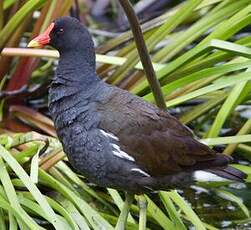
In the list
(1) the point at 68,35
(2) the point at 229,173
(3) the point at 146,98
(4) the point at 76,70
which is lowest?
(2) the point at 229,173

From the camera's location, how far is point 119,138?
269 cm

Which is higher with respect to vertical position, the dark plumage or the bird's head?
the bird's head

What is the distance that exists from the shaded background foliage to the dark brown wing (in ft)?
1.01

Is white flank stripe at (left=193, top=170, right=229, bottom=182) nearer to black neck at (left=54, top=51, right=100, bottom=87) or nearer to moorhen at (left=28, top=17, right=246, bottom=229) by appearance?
moorhen at (left=28, top=17, right=246, bottom=229)

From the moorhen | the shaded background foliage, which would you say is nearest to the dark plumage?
the moorhen

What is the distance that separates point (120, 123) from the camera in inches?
107

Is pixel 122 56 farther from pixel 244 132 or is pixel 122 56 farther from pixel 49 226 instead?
pixel 49 226

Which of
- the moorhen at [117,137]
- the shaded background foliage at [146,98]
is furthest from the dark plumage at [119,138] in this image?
the shaded background foliage at [146,98]

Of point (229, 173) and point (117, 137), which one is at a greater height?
point (117, 137)

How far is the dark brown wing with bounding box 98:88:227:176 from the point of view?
271 cm

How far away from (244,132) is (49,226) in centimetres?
96

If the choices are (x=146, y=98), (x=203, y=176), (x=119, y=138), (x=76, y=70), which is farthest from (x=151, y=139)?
(x=146, y=98)

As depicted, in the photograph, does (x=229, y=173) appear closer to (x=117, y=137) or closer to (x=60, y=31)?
(x=117, y=137)

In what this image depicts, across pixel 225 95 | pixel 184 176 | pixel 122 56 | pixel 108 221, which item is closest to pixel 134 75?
pixel 122 56
